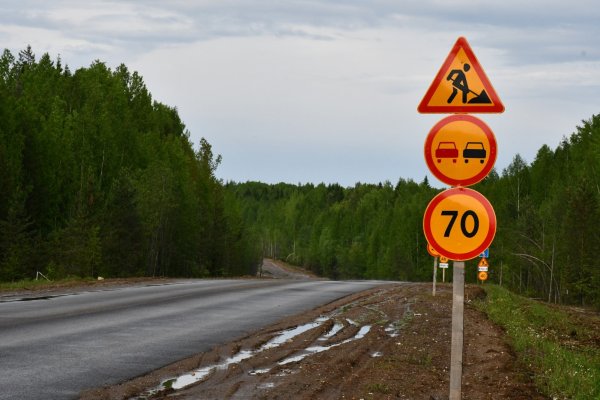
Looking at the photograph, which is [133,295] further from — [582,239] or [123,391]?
[582,239]

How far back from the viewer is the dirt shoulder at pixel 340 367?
8375 mm

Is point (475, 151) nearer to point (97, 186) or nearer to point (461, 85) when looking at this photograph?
point (461, 85)

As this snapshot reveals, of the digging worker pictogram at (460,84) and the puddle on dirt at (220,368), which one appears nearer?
the digging worker pictogram at (460,84)

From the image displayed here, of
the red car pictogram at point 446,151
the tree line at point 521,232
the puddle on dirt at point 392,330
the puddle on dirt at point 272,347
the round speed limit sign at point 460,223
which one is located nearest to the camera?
the round speed limit sign at point 460,223

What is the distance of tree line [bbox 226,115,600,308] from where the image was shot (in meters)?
72.5

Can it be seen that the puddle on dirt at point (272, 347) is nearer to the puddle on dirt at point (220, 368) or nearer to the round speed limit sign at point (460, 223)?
the puddle on dirt at point (220, 368)

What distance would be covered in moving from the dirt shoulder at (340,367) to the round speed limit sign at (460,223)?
277 centimetres

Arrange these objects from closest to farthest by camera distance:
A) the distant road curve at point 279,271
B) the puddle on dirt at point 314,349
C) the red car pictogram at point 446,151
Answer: the red car pictogram at point 446,151 → the puddle on dirt at point 314,349 → the distant road curve at point 279,271

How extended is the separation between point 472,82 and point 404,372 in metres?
4.73

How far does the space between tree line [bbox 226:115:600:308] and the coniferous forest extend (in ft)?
0.70

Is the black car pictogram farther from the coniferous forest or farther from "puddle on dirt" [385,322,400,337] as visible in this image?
the coniferous forest

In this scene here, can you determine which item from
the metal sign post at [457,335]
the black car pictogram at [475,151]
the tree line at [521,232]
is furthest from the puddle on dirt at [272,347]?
the tree line at [521,232]

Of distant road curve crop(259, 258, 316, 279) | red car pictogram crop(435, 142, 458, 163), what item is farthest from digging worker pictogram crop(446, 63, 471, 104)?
distant road curve crop(259, 258, 316, 279)

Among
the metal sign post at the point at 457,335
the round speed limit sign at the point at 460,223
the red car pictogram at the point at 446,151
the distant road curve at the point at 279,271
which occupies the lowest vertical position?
the distant road curve at the point at 279,271
